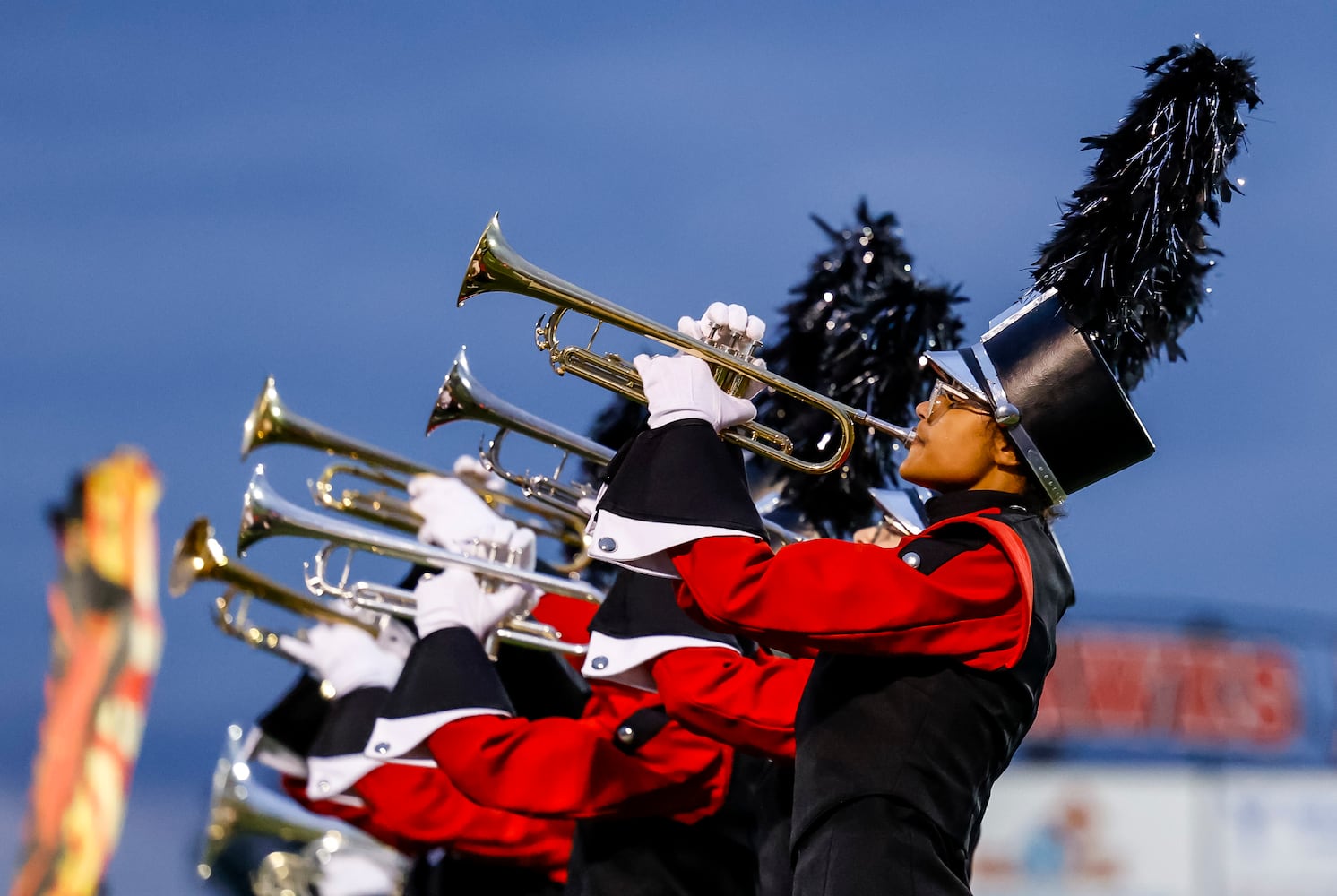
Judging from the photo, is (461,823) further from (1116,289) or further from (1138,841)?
(1138,841)

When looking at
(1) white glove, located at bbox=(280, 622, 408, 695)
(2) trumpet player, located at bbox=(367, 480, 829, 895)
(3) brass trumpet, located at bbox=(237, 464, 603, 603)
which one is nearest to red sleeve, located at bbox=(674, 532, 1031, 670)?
(2) trumpet player, located at bbox=(367, 480, 829, 895)

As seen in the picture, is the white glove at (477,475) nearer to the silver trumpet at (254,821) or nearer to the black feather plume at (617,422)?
the black feather plume at (617,422)

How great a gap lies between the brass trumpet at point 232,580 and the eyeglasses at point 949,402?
10.3 feet

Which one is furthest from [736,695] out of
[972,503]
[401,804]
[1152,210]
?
[401,804]

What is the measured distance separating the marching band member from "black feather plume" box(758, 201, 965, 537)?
71.1 inches

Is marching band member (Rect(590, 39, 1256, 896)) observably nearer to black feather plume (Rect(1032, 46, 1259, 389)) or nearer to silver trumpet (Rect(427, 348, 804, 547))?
black feather plume (Rect(1032, 46, 1259, 389))

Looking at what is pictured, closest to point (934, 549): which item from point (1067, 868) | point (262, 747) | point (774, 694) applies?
point (774, 694)

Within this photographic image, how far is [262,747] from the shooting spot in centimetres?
693

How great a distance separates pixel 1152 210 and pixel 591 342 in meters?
1.17

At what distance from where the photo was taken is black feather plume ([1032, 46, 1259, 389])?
3990 millimetres

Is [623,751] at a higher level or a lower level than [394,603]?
lower

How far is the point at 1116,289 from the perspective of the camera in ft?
13.1

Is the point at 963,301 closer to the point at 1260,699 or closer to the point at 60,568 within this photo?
the point at 1260,699

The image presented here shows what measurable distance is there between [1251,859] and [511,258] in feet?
37.5
